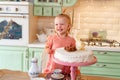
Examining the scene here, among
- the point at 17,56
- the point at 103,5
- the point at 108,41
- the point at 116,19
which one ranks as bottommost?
the point at 17,56

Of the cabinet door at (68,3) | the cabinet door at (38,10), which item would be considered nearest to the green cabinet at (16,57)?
the cabinet door at (38,10)

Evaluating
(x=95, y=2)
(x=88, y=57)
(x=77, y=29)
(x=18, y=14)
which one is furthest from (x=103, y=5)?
(x=88, y=57)

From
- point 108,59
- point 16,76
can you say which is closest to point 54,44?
point 16,76

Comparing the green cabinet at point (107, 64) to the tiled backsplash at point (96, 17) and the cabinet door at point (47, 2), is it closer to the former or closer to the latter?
the tiled backsplash at point (96, 17)

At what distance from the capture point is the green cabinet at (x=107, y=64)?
9.96 ft

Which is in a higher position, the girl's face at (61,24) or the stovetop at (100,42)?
the girl's face at (61,24)

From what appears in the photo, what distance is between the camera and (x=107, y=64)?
3.07 m

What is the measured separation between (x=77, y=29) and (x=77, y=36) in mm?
112

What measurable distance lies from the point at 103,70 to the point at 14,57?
129cm

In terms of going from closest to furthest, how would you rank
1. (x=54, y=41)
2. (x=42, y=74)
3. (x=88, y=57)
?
(x=88, y=57)
(x=42, y=74)
(x=54, y=41)

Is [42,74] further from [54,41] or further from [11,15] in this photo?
[11,15]

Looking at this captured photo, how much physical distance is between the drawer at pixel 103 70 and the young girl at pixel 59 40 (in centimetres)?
108

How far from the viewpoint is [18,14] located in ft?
10.3

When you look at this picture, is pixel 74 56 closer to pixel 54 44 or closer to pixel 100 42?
pixel 54 44
